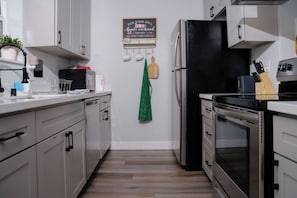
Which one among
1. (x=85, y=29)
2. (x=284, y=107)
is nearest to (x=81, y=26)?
(x=85, y=29)

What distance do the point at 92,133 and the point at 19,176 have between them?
1316 millimetres

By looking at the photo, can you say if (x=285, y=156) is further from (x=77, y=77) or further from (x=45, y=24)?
(x=77, y=77)

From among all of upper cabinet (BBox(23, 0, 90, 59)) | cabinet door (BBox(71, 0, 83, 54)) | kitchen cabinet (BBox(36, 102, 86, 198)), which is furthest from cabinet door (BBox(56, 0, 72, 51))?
kitchen cabinet (BBox(36, 102, 86, 198))

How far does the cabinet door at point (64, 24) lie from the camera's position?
224cm

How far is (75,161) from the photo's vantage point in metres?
1.73

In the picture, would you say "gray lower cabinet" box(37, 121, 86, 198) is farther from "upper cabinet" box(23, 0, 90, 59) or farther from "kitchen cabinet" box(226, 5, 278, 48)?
"kitchen cabinet" box(226, 5, 278, 48)

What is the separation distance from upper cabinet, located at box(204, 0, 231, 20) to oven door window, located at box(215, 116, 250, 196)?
1.32 meters

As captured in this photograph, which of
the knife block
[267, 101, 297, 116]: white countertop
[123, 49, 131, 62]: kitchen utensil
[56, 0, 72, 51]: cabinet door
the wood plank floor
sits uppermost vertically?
[56, 0, 72, 51]: cabinet door

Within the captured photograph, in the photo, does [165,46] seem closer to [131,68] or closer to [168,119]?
[131,68]

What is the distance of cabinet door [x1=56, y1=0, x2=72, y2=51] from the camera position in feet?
7.36

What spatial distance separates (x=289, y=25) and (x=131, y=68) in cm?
207

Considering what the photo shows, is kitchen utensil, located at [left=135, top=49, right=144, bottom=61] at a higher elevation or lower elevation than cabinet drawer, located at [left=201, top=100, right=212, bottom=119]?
higher

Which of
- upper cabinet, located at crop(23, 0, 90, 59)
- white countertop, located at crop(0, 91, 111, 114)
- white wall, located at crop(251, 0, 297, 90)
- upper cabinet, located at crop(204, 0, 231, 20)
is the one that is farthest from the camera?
upper cabinet, located at crop(204, 0, 231, 20)

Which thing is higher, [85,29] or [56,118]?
[85,29]
